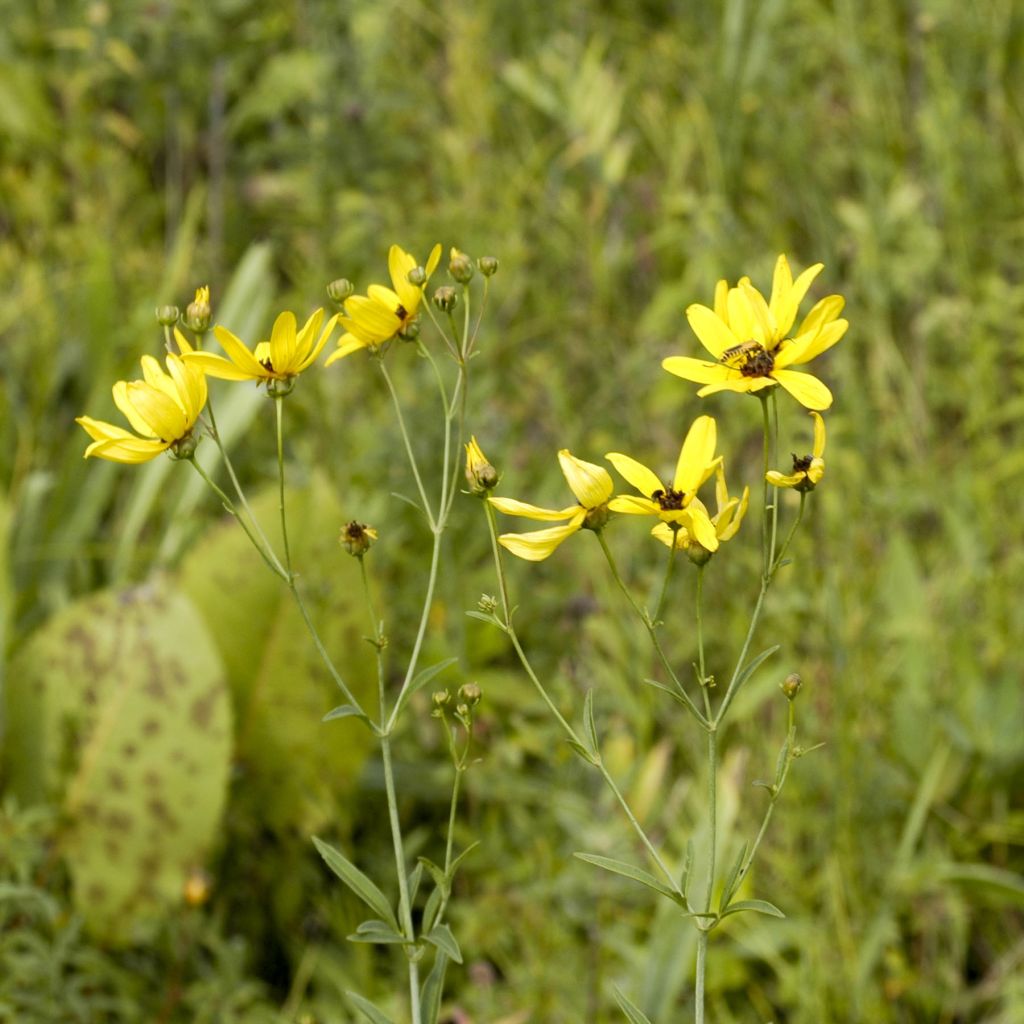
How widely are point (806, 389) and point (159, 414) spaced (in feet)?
1.31

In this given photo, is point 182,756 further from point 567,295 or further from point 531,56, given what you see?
point 531,56

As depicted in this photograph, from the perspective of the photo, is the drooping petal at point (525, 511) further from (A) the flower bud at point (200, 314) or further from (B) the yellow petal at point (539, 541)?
(A) the flower bud at point (200, 314)

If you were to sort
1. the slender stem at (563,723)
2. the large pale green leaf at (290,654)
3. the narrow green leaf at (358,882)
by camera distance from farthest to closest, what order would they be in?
the large pale green leaf at (290,654) < the narrow green leaf at (358,882) < the slender stem at (563,723)

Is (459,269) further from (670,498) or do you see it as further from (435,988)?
(435,988)

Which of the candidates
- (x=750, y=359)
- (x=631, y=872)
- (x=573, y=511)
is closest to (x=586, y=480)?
(x=573, y=511)

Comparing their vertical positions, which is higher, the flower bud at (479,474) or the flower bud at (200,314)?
the flower bud at (200,314)

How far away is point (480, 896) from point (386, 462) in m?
0.70

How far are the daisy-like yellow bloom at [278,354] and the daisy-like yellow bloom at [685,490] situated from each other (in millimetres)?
210

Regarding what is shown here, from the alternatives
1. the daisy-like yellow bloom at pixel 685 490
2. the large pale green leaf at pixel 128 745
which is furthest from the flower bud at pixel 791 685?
the large pale green leaf at pixel 128 745

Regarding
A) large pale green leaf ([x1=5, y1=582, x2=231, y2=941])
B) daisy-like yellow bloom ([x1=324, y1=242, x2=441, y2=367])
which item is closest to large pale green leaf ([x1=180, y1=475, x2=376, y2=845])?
large pale green leaf ([x1=5, y1=582, x2=231, y2=941])

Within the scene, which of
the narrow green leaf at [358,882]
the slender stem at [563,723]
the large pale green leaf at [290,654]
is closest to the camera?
the slender stem at [563,723]

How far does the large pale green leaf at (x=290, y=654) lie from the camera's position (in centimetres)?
198

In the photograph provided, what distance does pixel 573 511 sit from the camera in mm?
863

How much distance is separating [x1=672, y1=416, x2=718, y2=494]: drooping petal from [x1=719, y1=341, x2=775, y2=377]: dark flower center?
0.13ft
